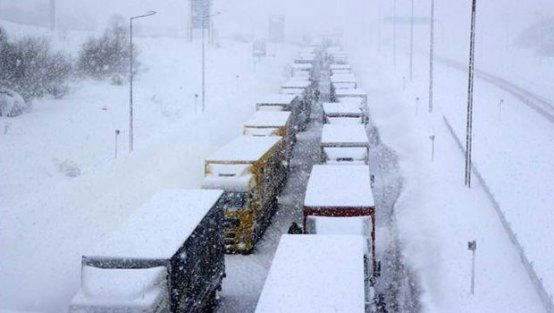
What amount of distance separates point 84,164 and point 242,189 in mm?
12204

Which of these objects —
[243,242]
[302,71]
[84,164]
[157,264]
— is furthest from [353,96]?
[157,264]

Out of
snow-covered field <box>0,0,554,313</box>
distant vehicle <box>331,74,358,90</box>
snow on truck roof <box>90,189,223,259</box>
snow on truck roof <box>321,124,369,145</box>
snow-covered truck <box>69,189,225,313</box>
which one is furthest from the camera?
distant vehicle <box>331,74,358,90</box>

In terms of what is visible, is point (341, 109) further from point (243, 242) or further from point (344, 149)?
point (243, 242)

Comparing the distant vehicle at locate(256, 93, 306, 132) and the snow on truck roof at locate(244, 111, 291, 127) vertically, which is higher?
the distant vehicle at locate(256, 93, 306, 132)

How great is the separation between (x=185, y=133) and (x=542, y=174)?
16.8m

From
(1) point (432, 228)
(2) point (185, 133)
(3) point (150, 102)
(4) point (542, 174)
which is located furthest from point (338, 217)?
(3) point (150, 102)

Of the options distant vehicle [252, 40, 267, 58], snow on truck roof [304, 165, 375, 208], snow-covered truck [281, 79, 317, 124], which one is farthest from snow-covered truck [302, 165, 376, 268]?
distant vehicle [252, 40, 267, 58]

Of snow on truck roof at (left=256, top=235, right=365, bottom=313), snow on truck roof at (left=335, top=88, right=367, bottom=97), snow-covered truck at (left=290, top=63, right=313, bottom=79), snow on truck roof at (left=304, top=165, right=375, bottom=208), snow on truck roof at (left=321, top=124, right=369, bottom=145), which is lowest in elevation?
snow on truck roof at (left=256, top=235, right=365, bottom=313)

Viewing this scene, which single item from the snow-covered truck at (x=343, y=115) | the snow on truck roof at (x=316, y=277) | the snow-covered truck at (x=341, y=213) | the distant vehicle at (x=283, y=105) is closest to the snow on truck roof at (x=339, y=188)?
the snow-covered truck at (x=341, y=213)

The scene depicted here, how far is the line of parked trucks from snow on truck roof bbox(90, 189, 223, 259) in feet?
0.07

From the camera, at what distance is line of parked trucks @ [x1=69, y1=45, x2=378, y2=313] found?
11062 mm

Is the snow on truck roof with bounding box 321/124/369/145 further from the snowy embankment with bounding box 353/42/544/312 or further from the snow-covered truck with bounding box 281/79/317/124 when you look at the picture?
the snow-covered truck with bounding box 281/79/317/124

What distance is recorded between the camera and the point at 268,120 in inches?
1139

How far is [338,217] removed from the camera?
1598 cm
